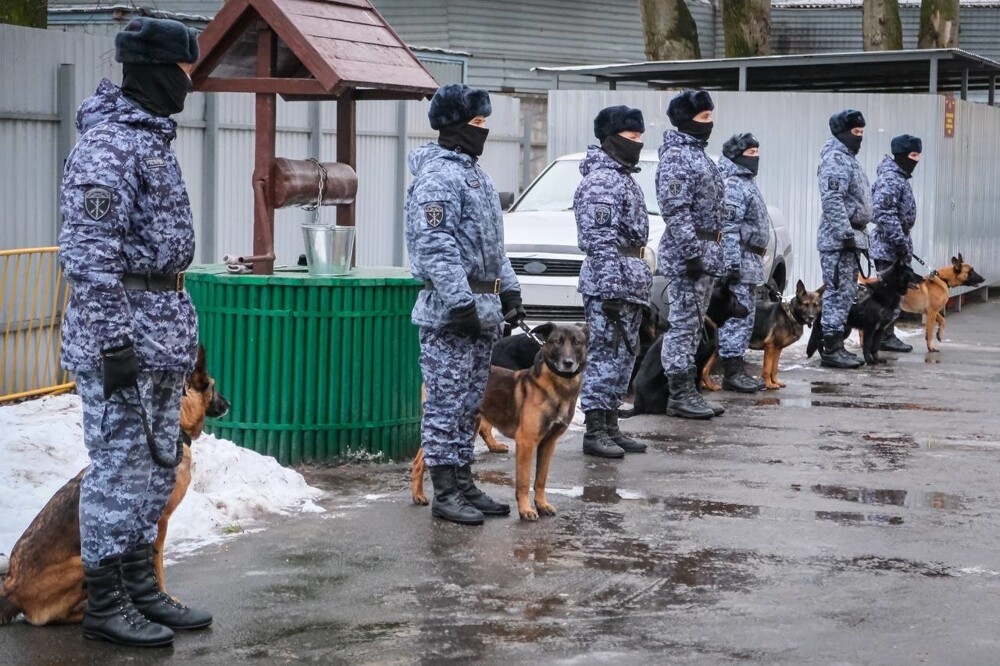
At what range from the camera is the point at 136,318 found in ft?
15.9

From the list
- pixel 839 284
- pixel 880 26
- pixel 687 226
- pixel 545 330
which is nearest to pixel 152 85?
pixel 545 330

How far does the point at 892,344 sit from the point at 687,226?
585 cm

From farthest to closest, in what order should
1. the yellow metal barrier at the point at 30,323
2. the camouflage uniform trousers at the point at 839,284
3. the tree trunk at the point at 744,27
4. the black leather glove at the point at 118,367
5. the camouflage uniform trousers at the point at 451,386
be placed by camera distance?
the tree trunk at the point at 744,27
the camouflage uniform trousers at the point at 839,284
the yellow metal barrier at the point at 30,323
the camouflage uniform trousers at the point at 451,386
the black leather glove at the point at 118,367

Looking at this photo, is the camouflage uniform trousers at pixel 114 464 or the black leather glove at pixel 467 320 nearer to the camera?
the camouflage uniform trousers at pixel 114 464

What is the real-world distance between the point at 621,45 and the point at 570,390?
25519mm

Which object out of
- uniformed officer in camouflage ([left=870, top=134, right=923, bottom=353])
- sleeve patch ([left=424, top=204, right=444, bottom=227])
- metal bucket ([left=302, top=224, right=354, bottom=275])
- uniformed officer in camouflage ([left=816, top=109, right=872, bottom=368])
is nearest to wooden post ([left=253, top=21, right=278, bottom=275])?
metal bucket ([left=302, top=224, right=354, bottom=275])

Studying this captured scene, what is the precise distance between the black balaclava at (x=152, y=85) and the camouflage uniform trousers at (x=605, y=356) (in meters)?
4.06

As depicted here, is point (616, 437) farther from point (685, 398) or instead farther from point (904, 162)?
point (904, 162)

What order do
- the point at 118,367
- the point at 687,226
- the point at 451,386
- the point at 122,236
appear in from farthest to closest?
1. the point at 687,226
2. the point at 451,386
3. the point at 122,236
4. the point at 118,367

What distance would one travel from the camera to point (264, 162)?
27.0 ft

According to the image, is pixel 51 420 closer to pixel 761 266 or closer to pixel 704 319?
pixel 704 319

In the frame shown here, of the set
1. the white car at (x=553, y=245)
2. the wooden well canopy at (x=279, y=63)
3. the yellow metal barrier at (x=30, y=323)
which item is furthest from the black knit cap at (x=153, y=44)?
the white car at (x=553, y=245)

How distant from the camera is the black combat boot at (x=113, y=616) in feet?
15.9

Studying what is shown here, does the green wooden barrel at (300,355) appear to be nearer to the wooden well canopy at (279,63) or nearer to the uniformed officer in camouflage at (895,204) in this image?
the wooden well canopy at (279,63)
